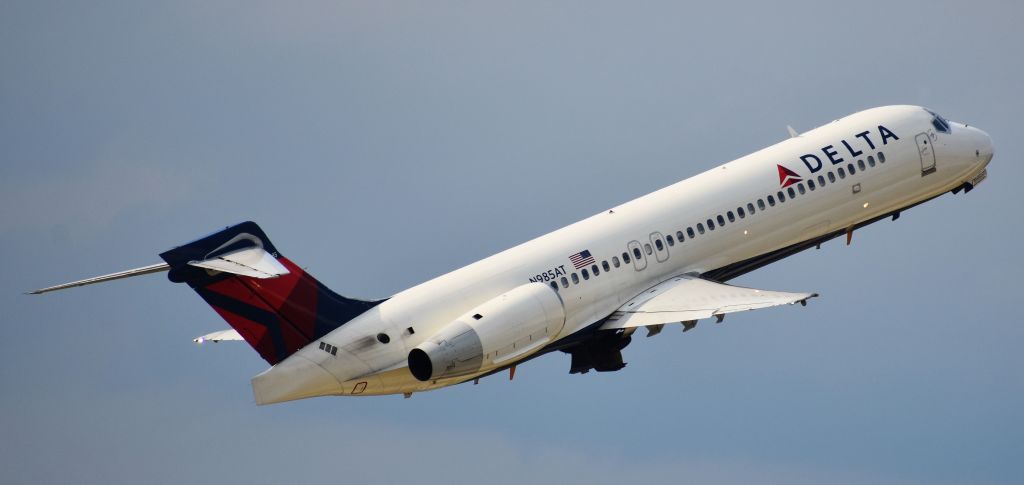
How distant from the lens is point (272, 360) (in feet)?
157

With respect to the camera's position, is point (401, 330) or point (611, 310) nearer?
point (401, 330)

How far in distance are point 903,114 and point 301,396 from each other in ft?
69.9

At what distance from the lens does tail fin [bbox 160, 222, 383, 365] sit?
153ft

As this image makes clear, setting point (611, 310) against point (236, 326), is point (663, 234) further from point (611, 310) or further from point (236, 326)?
point (236, 326)

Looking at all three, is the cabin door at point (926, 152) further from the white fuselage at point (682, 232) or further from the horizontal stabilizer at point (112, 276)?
the horizontal stabilizer at point (112, 276)

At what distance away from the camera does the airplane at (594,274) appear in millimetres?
47531

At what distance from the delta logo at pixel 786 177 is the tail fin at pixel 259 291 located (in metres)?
13.7

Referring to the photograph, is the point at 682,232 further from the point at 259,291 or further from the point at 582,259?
the point at 259,291

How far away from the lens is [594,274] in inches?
2025

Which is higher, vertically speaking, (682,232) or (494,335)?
(682,232)

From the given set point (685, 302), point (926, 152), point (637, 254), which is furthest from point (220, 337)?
point (926, 152)

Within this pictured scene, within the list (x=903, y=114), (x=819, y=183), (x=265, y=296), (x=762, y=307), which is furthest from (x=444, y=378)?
(x=903, y=114)

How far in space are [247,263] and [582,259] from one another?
922 cm

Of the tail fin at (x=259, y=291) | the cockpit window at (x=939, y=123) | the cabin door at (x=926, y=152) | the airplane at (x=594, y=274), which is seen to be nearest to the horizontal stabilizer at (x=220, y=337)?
the airplane at (x=594, y=274)
